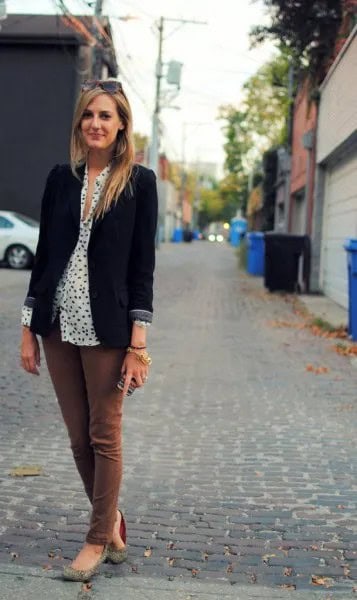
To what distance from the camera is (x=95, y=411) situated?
10.1 ft

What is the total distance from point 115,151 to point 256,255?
813 inches

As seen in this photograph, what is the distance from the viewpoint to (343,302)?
1393 centimetres

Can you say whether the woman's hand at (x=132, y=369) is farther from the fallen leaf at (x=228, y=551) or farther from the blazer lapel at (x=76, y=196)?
the fallen leaf at (x=228, y=551)

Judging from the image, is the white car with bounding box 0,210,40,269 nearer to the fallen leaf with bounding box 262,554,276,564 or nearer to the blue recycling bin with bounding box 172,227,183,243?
the fallen leaf with bounding box 262,554,276,564

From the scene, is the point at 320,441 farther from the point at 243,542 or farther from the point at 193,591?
the point at 193,591

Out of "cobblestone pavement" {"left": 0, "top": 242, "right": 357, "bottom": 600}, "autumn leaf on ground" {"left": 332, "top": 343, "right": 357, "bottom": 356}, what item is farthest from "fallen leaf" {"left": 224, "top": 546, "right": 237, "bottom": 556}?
"autumn leaf on ground" {"left": 332, "top": 343, "right": 357, "bottom": 356}

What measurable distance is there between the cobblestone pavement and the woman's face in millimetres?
1796

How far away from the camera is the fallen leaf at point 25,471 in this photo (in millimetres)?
4562

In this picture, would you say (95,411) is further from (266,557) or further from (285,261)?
(285,261)

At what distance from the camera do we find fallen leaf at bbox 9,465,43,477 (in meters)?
4.56

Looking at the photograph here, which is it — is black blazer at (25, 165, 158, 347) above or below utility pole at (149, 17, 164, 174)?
below

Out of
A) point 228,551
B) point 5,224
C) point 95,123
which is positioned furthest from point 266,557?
point 5,224

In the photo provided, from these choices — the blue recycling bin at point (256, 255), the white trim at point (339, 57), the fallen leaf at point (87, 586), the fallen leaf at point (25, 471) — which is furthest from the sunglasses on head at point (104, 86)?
the blue recycling bin at point (256, 255)

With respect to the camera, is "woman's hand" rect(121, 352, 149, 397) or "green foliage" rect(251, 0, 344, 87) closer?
"woman's hand" rect(121, 352, 149, 397)
